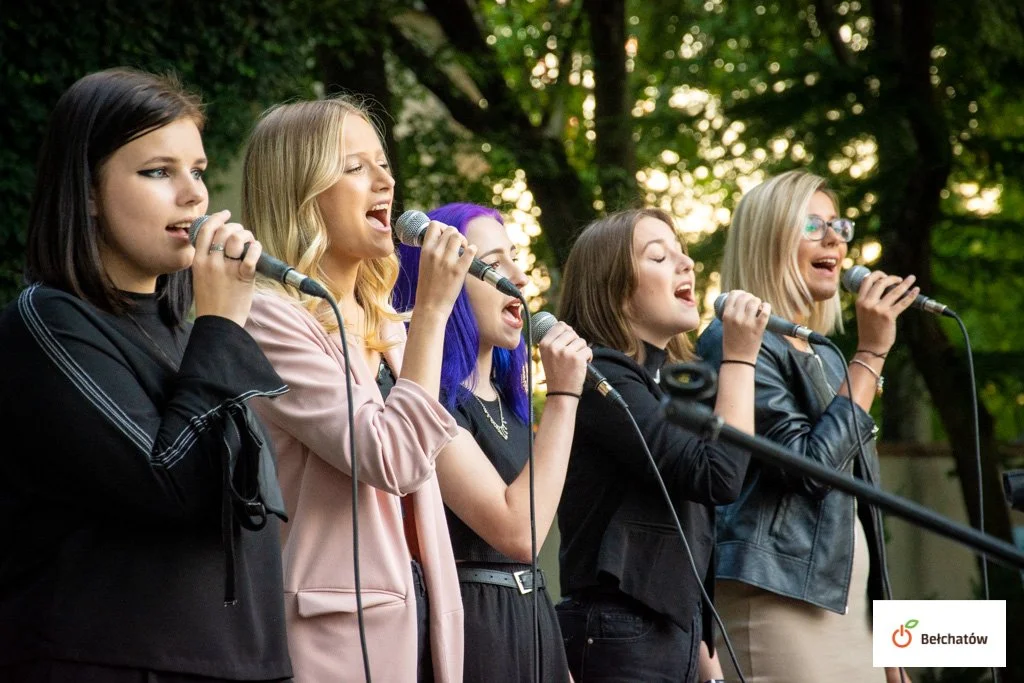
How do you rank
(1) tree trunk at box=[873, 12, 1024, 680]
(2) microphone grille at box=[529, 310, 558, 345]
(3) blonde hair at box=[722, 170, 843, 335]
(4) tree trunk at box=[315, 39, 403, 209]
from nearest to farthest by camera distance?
(2) microphone grille at box=[529, 310, 558, 345], (3) blonde hair at box=[722, 170, 843, 335], (1) tree trunk at box=[873, 12, 1024, 680], (4) tree trunk at box=[315, 39, 403, 209]

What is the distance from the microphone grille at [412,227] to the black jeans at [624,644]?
1.01 metres

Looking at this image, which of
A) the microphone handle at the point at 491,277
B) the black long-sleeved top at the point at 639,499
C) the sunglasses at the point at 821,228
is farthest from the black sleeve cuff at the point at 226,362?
the sunglasses at the point at 821,228

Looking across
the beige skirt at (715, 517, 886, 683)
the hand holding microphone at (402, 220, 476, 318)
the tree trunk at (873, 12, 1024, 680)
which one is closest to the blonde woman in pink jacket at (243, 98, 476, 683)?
the hand holding microphone at (402, 220, 476, 318)

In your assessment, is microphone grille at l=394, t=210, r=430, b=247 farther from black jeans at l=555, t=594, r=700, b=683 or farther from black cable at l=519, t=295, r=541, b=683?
black jeans at l=555, t=594, r=700, b=683

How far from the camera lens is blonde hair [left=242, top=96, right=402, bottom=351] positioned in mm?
2730

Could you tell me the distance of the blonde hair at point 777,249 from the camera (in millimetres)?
3889

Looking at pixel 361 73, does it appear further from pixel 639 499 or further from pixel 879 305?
pixel 639 499

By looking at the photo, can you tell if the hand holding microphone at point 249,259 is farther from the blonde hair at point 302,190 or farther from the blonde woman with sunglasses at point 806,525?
the blonde woman with sunglasses at point 806,525

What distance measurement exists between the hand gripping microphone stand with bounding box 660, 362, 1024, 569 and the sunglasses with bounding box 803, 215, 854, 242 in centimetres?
228

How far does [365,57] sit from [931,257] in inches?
133

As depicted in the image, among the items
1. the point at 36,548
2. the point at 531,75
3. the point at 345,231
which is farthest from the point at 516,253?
the point at 531,75

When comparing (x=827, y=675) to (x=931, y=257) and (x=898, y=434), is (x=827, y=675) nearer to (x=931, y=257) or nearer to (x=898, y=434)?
(x=931, y=257)

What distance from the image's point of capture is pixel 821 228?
3961mm

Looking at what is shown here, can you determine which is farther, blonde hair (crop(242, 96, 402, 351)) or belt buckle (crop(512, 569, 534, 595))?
belt buckle (crop(512, 569, 534, 595))
